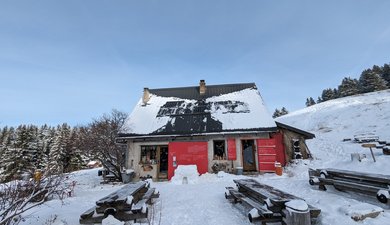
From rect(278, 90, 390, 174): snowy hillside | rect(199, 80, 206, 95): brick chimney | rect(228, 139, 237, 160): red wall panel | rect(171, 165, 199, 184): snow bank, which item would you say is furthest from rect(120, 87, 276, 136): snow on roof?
rect(278, 90, 390, 174): snowy hillside

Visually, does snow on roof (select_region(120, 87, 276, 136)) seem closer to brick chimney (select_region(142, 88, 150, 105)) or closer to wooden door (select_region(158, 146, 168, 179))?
brick chimney (select_region(142, 88, 150, 105))

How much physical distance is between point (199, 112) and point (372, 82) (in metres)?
54.8

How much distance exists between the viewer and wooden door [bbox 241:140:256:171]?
13.8 meters

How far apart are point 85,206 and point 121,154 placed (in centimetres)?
840

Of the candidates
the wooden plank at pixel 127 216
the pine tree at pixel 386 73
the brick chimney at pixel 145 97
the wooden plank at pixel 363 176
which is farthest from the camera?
the pine tree at pixel 386 73

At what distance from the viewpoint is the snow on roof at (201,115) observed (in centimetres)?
1404

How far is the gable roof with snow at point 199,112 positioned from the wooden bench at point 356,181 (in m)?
6.29

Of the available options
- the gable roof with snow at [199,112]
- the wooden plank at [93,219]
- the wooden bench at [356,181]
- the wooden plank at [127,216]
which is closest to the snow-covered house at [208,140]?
the gable roof with snow at [199,112]

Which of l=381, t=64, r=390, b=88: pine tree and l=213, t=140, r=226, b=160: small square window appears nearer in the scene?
l=213, t=140, r=226, b=160: small square window

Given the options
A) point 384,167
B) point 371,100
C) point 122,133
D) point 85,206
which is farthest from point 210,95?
point 371,100

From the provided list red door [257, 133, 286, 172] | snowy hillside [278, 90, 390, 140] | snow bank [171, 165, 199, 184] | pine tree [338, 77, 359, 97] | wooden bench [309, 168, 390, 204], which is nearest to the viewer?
wooden bench [309, 168, 390, 204]

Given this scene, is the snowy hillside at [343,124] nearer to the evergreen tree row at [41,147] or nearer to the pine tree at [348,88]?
the pine tree at [348,88]

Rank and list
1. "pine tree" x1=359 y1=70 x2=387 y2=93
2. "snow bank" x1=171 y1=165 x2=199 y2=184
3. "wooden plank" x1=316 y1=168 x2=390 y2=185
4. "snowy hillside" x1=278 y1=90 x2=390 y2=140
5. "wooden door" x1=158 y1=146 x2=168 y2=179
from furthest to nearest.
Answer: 1. "pine tree" x1=359 y1=70 x2=387 y2=93
2. "snowy hillside" x1=278 y1=90 x2=390 y2=140
3. "wooden door" x1=158 y1=146 x2=168 y2=179
4. "snow bank" x1=171 y1=165 x2=199 y2=184
5. "wooden plank" x1=316 y1=168 x2=390 y2=185

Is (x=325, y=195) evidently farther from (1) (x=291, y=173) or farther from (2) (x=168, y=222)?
(1) (x=291, y=173)
